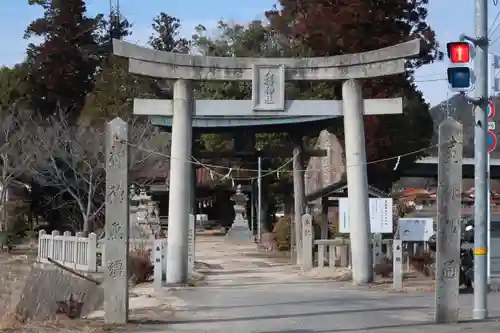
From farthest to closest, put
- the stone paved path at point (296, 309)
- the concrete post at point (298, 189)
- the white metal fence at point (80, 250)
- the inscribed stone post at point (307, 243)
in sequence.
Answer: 1. the concrete post at point (298, 189)
2. the white metal fence at point (80, 250)
3. the inscribed stone post at point (307, 243)
4. the stone paved path at point (296, 309)

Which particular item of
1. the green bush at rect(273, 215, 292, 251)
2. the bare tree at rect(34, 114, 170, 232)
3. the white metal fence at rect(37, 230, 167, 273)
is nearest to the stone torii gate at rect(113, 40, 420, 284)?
the white metal fence at rect(37, 230, 167, 273)

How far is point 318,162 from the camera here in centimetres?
3478

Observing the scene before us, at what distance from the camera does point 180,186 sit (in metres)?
20.0

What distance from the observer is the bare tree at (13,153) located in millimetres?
38406

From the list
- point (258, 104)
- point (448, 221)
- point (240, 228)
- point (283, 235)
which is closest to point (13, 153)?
point (240, 228)

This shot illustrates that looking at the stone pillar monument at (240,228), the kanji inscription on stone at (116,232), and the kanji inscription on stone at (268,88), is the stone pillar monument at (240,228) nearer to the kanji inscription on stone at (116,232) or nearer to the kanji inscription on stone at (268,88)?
the kanji inscription on stone at (268,88)

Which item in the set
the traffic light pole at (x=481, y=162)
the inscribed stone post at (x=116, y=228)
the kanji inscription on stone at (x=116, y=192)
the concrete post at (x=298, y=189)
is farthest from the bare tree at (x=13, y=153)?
the traffic light pole at (x=481, y=162)

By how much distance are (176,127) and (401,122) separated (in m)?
17.3

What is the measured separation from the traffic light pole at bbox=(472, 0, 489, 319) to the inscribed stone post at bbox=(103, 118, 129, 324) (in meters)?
5.68

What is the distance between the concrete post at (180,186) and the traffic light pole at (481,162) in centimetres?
845

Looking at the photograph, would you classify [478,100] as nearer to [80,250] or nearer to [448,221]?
[448,221]

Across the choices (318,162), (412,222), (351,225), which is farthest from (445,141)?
(318,162)

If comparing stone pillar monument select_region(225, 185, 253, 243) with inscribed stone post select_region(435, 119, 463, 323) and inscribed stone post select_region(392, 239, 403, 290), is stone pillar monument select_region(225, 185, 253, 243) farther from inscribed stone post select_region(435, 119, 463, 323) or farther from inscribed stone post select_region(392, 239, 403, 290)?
inscribed stone post select_region(435, 119, 463, 323)

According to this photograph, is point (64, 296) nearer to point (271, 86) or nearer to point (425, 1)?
point (271, 86)
